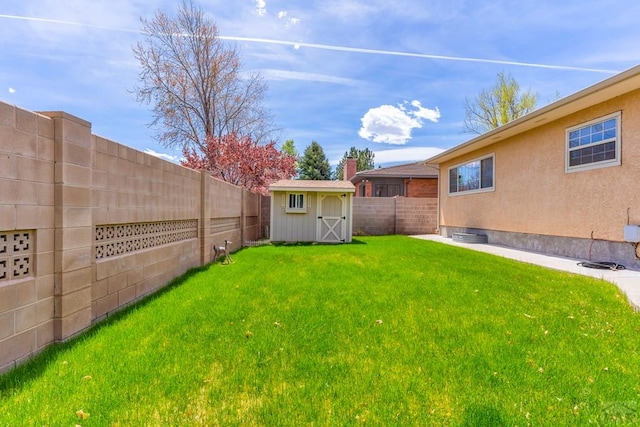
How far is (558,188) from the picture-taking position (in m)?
8.44

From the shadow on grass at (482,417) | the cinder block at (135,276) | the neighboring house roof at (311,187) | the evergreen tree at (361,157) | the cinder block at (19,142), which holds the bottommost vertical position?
the shadow on grass at (482,417)

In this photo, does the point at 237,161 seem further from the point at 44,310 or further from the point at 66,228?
the point at 44,310

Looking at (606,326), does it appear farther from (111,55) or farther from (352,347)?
(111,55)

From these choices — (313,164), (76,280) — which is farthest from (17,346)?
(313,164)

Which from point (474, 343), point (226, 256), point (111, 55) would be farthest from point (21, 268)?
point (111, 55)

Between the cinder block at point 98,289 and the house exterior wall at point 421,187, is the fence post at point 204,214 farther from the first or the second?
the house exterior wall at point 421,187

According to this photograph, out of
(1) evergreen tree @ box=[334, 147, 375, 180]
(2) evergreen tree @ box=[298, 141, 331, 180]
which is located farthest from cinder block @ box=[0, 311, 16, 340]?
(1) evergreen tree @ box=[334, 147, 375, 180]

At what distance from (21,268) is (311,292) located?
342cm

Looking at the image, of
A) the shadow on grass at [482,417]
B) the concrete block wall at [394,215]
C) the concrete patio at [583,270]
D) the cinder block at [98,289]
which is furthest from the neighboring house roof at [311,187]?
the shadow on grass at [482,417]

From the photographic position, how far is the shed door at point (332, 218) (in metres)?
13.0

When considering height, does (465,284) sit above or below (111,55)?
below

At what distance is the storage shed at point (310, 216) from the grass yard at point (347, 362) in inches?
313

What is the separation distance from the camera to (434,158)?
1441 centimetres

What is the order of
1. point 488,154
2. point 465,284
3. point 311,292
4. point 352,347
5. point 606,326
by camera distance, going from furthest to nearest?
point 488,154 < point 465,284 < point 311,292 < point 606,326 < point 352,347
